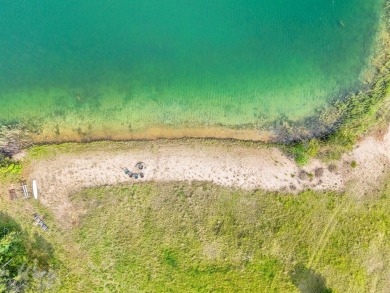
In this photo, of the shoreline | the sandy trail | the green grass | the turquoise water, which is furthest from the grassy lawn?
the turquoise water

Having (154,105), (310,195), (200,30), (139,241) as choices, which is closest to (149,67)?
(154,105)

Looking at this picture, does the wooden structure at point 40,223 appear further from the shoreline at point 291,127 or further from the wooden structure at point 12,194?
the shoreline at point 291,127

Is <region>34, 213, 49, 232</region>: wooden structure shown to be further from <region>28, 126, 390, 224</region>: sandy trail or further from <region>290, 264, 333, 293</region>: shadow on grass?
Result: <region>290, 264, 333, 293</region>: shadow on grass

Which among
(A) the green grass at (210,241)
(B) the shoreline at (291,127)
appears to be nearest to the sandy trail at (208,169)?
(A) the green grass at (210,241)

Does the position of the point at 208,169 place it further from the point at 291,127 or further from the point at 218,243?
the point at 291,127

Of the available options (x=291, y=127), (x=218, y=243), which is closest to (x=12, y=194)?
(x=218, y=243)

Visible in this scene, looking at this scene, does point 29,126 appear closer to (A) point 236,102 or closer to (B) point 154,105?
(B) point 154,105
